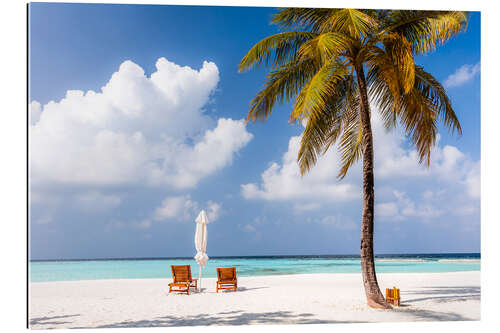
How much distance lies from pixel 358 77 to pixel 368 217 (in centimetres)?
230

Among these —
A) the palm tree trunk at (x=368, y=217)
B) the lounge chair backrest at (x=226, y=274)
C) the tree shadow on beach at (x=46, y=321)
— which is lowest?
the tree shadow on beach at (x=46, y=321)

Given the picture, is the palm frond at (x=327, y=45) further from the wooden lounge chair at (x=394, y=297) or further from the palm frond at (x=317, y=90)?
the wooden lounge chair at (x=394, y=297)

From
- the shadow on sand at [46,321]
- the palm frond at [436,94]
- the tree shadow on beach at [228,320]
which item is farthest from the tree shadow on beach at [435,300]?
the shadow on sand at [46,321]

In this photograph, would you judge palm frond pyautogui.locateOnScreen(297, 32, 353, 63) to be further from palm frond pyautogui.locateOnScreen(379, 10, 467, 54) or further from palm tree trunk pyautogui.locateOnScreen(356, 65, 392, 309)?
palm frond pyautogui.locateOnScreen(379, 10, 467, 54)

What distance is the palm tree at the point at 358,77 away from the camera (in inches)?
268

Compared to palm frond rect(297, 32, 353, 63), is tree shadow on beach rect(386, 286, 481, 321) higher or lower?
lower

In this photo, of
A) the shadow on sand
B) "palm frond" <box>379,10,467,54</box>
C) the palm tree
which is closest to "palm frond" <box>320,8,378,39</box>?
the palm tree

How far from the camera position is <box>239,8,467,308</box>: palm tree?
22.4ft

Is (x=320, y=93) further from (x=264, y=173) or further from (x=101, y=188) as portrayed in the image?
(x=101, y=188)

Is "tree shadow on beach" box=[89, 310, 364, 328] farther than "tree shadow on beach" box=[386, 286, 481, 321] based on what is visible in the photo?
No

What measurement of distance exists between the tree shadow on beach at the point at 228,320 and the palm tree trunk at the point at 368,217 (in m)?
0.93

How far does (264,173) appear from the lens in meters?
20.0

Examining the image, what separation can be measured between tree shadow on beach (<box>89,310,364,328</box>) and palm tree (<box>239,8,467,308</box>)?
1.25 meters

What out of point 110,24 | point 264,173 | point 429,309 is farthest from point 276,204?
point 429,309
